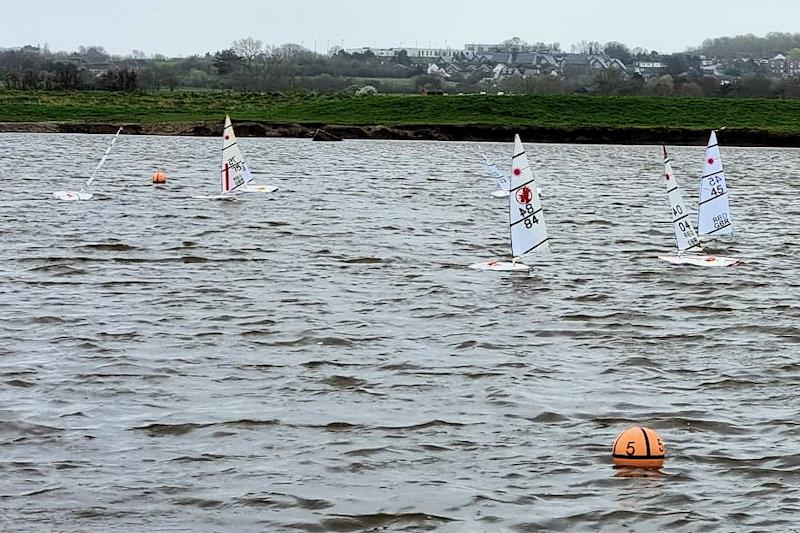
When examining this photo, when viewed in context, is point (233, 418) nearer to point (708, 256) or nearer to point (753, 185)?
point (708, 256)

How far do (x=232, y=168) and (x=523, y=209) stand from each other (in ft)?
61.9

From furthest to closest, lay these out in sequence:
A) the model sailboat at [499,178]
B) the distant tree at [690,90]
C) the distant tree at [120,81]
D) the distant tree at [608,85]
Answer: the distant tree at [608,85]
the distant tree at [690,90]
the distant tree at [120,81]
the model sailboat at [499,178]

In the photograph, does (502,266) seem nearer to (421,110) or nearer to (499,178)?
(499,178)

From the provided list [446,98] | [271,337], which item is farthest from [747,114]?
[271,337]

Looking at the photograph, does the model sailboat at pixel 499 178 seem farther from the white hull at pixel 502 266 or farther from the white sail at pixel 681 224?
the white hull at pixel 502 266

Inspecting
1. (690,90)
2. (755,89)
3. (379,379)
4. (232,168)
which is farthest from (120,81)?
(379,379)

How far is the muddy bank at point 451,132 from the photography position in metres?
93.9

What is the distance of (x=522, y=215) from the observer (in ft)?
97.2

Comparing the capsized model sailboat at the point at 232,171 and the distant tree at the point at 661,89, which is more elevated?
the distant tree at the point at 661,89

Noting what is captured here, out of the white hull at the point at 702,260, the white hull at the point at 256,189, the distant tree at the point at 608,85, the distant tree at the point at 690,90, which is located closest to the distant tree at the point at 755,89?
the distant tree at the point at 690,90

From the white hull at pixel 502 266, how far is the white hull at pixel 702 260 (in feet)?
13.5

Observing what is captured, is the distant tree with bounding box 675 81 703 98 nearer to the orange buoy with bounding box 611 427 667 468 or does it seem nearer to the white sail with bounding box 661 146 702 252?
the white sail with bounding box 661 146 702 252

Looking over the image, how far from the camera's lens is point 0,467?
14.7 meters

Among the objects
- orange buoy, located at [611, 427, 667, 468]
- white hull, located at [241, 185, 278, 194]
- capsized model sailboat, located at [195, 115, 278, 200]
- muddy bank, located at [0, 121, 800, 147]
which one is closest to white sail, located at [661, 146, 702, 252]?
capsized model sailboat, located at [195, 115, 278, 200]
